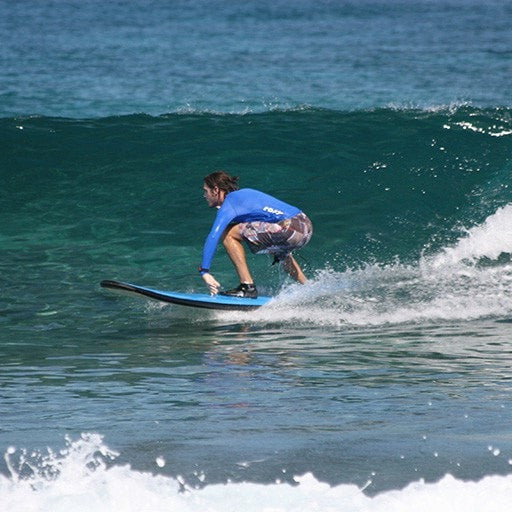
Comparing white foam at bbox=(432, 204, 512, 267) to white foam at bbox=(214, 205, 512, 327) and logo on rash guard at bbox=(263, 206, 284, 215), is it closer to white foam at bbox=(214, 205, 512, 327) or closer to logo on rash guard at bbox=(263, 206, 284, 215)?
white foam at bbox=(214, 205, 512, 327)

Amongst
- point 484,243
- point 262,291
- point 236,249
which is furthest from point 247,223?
point 484,243

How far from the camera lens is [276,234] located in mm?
10844

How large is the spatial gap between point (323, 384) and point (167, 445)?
5.84ft

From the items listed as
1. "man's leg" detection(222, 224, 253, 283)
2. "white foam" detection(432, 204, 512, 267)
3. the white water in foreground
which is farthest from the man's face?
the white water in foreground

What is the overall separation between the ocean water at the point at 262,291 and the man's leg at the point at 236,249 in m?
0.44

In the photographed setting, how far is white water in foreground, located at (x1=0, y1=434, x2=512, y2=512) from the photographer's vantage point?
467cm

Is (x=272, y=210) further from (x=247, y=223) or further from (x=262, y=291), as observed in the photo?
(x=262, y=291)

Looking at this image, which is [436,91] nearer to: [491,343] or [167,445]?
[491,343]

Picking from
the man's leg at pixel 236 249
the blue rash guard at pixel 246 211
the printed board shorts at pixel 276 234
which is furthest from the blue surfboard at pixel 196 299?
the printed board shorts at pixel 276 234

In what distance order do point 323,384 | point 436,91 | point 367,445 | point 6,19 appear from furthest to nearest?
point 6,19
point 436,91
point 323,384
point 367,445

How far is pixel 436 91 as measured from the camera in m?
27.2

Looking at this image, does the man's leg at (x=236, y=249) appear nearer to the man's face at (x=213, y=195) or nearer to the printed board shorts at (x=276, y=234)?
the printed board shorts at (x=276, y=234)

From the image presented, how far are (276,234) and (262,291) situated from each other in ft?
2.23

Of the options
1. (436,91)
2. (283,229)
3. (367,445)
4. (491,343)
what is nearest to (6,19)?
(436,91)
